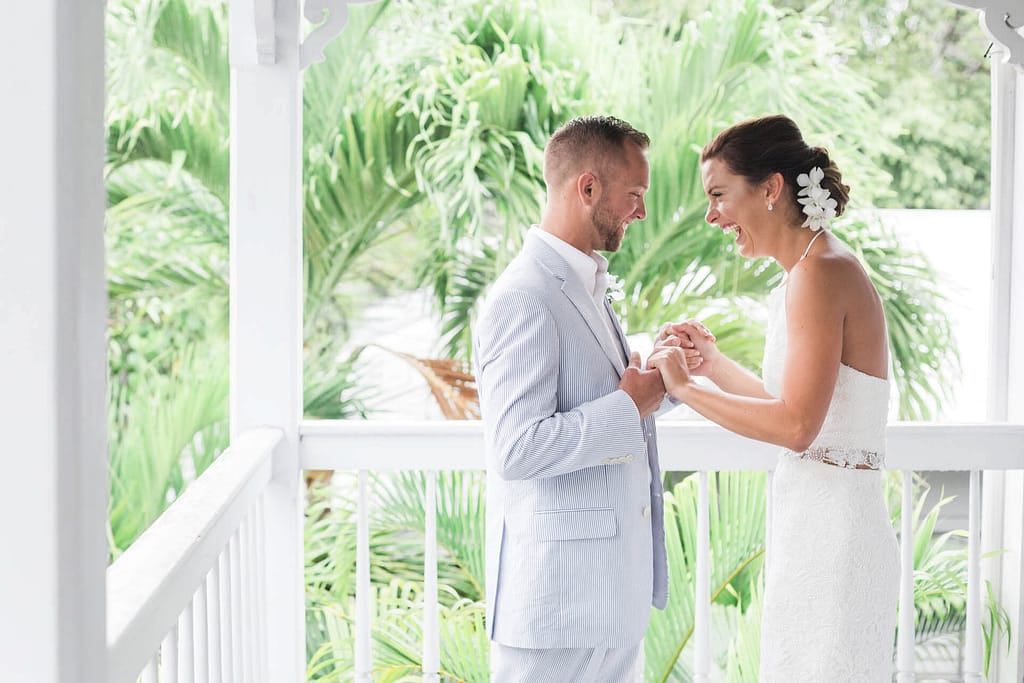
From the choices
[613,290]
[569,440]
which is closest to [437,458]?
[613,290]

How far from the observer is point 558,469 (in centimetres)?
187

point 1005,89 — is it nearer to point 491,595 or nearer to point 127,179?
point 491,595

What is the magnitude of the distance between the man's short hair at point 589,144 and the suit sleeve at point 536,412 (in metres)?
0.31

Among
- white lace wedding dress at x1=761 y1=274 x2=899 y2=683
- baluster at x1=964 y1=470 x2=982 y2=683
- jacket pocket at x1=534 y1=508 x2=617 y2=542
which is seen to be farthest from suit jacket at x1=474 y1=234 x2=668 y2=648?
baluster at x1=964 y1=470 x2=982 y2=683

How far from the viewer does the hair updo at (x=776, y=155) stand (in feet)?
7.12

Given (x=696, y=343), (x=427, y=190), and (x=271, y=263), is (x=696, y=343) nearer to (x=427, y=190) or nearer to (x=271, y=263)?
(x=271, y=263)

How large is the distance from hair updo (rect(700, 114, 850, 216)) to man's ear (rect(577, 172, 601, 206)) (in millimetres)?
334

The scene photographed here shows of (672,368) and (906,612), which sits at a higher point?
(672,368)

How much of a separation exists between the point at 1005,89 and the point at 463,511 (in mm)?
2248

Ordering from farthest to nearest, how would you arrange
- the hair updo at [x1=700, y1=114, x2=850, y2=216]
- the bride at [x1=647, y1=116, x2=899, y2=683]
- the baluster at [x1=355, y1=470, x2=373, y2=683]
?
the baluster at [x1=355, y1=470, x2=373, y2=683]
the hair updo at [x1=700, y1=114, x2=850, y2=216]
the bride at [x1=647, y1=116, x2=899, y2=683]

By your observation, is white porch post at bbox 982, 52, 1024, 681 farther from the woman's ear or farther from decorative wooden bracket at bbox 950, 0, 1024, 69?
the woman's ear

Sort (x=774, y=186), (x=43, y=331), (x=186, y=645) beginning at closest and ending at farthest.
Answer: (x=43, y=331), (x=186, y=645), (x=774, y=186)

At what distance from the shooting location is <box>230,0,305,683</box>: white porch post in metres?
2.64

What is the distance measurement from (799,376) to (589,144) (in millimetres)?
603
